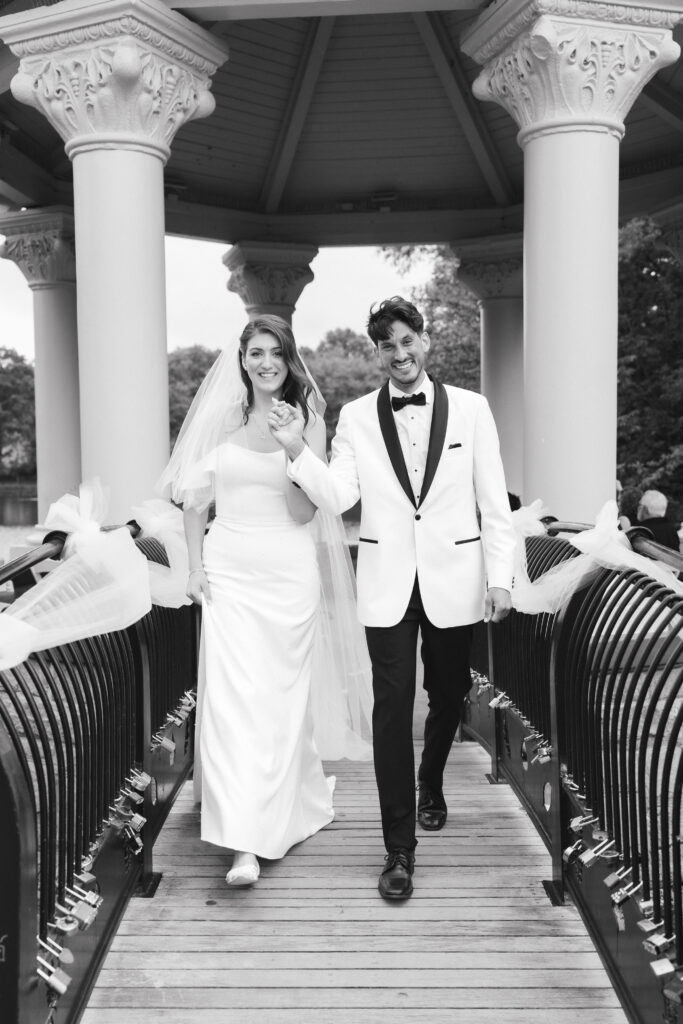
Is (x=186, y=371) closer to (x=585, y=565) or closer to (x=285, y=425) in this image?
(x=285, y=425)

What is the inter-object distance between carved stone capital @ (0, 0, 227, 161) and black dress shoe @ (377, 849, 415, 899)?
5.70 metres

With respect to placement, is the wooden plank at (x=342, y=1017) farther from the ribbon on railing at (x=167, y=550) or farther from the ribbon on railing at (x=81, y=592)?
the ribbon on railing at (x=167, y=550)

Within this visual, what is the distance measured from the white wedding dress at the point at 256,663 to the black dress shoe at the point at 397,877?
46cm

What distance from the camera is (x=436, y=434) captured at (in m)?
4.00

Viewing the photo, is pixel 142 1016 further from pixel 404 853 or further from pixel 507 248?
pixel 507 248

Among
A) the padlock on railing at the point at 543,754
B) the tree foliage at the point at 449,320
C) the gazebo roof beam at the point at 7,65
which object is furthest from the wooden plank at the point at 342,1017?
the tree foliage at the point at 449,320

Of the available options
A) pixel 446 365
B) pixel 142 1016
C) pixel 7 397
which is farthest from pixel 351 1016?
pixel 7 397

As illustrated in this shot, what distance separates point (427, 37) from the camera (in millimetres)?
12367

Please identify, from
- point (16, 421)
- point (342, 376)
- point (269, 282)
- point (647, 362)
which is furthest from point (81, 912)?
point (342, 376)

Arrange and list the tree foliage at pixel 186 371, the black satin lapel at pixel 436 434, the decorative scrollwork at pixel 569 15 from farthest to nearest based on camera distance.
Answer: the tree foliage at pixel 186 371
the decorative scrollwork at pixel 569 15
the black satin lapel at pixel 436 434

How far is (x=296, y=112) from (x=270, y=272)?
2.74 meters

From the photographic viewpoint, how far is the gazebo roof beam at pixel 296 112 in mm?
12484

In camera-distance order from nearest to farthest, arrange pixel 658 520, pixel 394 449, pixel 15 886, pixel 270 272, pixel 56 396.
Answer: pixel 15 886 → pixel 394 449 → pixel 658 520 → pixel 56 396 → pixel 270 272

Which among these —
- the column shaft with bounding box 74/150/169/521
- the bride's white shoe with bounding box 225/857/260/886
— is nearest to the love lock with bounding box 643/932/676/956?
the bride's white shoe with bounding box 225/857/260/886
